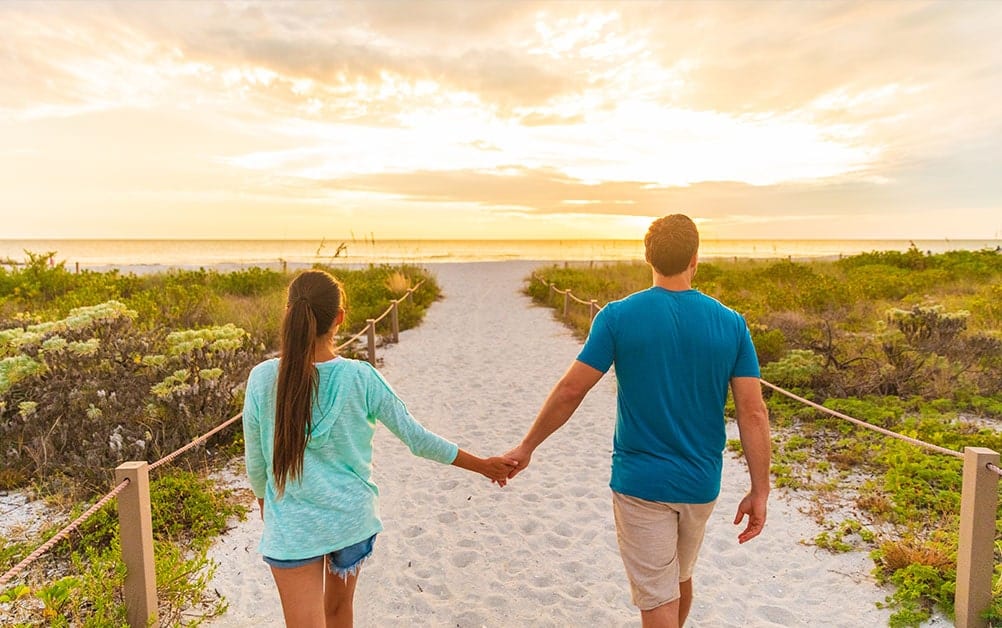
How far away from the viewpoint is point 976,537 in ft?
9.87

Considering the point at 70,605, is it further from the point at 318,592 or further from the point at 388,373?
the point at 388,373

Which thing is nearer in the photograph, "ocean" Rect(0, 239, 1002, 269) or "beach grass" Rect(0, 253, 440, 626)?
"beach grass" Rect(0, 253, 440, 626)

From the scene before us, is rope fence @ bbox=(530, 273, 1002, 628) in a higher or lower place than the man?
lower

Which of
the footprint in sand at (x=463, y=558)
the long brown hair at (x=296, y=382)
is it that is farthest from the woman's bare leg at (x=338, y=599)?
the footprint in sand at (x=463, y=558)

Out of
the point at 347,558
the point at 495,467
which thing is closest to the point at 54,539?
the point at 347,558

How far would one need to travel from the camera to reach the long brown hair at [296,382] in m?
2.01

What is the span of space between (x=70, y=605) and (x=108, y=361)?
169 inches

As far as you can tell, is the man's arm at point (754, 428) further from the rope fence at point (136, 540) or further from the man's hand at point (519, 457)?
the rope fence at point (136, 540)

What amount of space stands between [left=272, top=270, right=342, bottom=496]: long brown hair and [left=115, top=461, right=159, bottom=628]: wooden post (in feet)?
4.13

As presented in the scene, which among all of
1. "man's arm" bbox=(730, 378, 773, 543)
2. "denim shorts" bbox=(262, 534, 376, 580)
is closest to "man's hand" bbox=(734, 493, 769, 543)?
"man's arm" bbox=(730, 378, 773, 543)

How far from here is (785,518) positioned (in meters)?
4.87

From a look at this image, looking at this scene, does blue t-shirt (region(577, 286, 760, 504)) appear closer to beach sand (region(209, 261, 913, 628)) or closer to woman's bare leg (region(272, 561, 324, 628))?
woman's bare leg (region(272, 561, 324, 628))

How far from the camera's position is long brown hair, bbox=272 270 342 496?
6.59ft

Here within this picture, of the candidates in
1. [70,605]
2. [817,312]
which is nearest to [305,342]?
[70,605]
